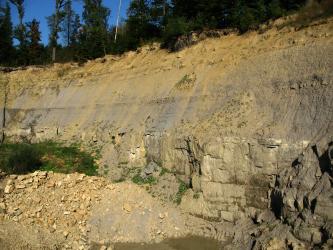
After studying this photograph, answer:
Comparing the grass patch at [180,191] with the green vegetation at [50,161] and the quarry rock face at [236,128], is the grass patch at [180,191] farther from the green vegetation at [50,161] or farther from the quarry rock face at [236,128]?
the green vegetation at [50,161]

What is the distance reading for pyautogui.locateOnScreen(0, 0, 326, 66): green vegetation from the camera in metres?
19.6

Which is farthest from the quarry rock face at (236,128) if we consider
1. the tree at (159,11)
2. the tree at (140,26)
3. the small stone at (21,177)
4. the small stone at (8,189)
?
the tree at (159,11)

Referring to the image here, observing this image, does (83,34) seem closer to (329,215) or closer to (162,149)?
(162,149)

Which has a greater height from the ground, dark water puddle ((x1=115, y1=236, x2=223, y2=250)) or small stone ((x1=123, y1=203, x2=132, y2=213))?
small stone ((x1=123, y1=203, x2=132, y2=213))

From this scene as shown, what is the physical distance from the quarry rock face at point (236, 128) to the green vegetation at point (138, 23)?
154cm

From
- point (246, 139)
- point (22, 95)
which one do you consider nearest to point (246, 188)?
point (246, 139)

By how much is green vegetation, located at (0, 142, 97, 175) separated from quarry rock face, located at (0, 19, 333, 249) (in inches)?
38.7

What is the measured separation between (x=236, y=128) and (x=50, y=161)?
9412mm

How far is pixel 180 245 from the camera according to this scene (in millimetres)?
13500

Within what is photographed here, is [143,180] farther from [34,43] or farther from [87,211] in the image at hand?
[34,43]

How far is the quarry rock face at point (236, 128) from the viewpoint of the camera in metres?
11.9

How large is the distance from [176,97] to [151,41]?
8.04 m

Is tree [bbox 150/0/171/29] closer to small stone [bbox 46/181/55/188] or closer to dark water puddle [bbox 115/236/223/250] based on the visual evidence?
small stone [bbox 46/181/55/188]

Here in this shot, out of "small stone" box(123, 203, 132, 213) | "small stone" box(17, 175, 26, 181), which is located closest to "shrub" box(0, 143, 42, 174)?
"small stone" box(17, 175, 26, 181)
